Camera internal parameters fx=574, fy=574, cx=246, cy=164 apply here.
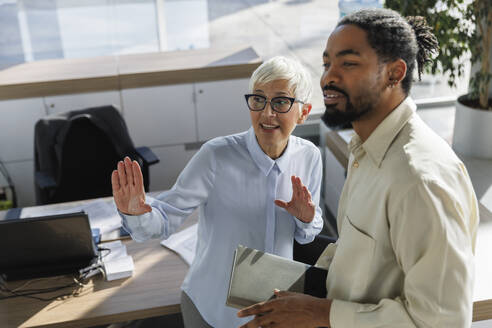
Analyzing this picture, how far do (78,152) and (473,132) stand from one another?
2.36 m

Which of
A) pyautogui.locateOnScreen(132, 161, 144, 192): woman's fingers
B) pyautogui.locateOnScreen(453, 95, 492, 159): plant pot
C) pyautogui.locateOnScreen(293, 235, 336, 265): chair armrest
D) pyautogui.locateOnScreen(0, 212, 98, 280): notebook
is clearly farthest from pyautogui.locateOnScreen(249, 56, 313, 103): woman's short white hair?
pyautogui.locateOnScreen(453, 95, 492, 159): plant pot

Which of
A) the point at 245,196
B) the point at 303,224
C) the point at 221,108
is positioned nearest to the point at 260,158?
the point at 245,196

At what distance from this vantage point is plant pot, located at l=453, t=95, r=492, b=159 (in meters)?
3.46

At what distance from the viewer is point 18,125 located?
12.6ft

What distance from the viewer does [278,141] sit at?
1920 mm

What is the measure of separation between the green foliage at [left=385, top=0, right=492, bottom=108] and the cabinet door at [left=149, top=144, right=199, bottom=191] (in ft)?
5.78

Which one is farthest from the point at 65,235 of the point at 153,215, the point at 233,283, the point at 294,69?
the point at 294,69

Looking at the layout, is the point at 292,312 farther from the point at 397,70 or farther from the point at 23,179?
the point at 23,179

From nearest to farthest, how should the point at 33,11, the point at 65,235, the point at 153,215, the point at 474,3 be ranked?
the point at 153,215
the point at 65,235
the point at 474,3
the point at 33,11

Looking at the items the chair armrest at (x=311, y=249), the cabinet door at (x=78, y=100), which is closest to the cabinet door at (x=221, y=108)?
the cabinet door at (x=78, y=100)

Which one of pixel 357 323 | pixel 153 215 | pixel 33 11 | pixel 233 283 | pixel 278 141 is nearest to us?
pixel 357 323

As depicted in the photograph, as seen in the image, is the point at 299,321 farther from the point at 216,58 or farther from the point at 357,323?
the point at 216,58

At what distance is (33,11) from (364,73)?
3.53 m

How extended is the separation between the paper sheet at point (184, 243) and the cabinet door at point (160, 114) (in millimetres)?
1614
